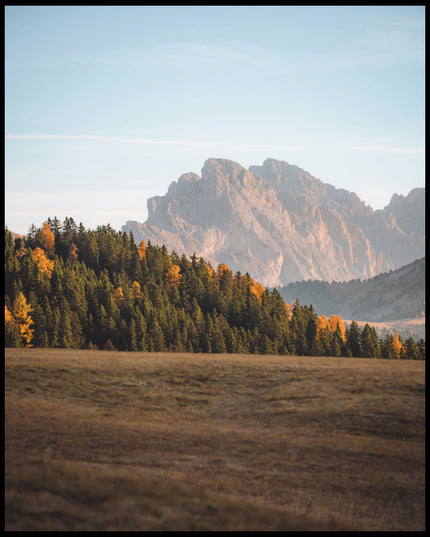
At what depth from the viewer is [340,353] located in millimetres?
123875

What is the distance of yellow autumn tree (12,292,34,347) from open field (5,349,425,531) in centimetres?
5251

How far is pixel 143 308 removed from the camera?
425 feet

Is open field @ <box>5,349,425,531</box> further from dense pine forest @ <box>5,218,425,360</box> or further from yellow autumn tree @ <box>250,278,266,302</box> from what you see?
yellow autumn tree @ <box>250,278,266,302</box>

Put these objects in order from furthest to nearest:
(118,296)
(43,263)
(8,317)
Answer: (43,263), (118,296), (8,317)

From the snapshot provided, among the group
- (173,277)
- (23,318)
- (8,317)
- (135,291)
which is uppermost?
(173,277)

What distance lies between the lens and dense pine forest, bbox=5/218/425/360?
112 m

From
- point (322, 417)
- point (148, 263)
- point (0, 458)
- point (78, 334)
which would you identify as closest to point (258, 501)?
point (0, 458)

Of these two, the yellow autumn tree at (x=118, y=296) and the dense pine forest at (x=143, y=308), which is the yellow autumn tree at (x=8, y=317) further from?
the yellow autumn tree at (x=118, y=296)

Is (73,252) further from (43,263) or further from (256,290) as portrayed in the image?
(256,290)

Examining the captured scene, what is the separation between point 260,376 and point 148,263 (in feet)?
381

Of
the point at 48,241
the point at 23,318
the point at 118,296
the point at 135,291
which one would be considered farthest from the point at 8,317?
the point at 48,241

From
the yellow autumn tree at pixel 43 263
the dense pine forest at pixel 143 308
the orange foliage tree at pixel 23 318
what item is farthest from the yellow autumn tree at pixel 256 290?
the orange foliage tree at pixel 23 318

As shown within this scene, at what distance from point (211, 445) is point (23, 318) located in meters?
82.8

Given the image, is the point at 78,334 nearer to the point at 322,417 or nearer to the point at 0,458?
the point at 322,417
